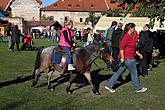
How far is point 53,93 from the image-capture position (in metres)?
11.1

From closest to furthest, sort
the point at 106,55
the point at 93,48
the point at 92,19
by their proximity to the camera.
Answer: the point at 106,55, the point at 93,48, the point at 92,19

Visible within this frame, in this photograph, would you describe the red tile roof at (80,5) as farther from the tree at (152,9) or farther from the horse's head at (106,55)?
the horse's head at (106,55)

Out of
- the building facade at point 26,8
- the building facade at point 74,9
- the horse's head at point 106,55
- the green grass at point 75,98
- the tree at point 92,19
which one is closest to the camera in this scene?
the green grass at point 75,98

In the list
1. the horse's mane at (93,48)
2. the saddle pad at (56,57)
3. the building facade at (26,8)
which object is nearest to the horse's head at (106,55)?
the horse's mane at (93,48)

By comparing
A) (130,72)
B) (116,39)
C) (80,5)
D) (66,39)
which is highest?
(80,5)

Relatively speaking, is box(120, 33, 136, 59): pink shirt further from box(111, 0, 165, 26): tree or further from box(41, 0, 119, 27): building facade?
box(41, 0, 119, 27): building facade

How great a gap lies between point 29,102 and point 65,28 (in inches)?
104

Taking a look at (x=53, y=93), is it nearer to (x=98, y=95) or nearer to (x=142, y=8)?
(x=98, y=95)

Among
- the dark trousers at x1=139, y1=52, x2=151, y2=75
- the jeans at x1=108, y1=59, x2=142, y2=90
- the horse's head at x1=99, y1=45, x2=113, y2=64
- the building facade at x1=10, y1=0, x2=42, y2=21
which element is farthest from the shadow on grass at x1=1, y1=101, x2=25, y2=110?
the building facade at x1=10, y1=0, x2=42, y2=21

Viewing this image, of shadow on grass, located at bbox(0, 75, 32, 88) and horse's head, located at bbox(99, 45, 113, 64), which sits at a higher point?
horse's head, located at bbox(99, 45, 113, 64)

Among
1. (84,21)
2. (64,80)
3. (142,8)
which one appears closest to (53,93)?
(64,80)

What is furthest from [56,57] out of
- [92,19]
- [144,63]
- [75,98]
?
[92,19]

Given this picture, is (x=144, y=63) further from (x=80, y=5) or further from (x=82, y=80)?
(x=80, y=5)

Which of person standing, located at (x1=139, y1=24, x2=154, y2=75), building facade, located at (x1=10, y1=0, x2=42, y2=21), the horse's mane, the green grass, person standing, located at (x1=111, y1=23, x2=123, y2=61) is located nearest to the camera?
the green grass
